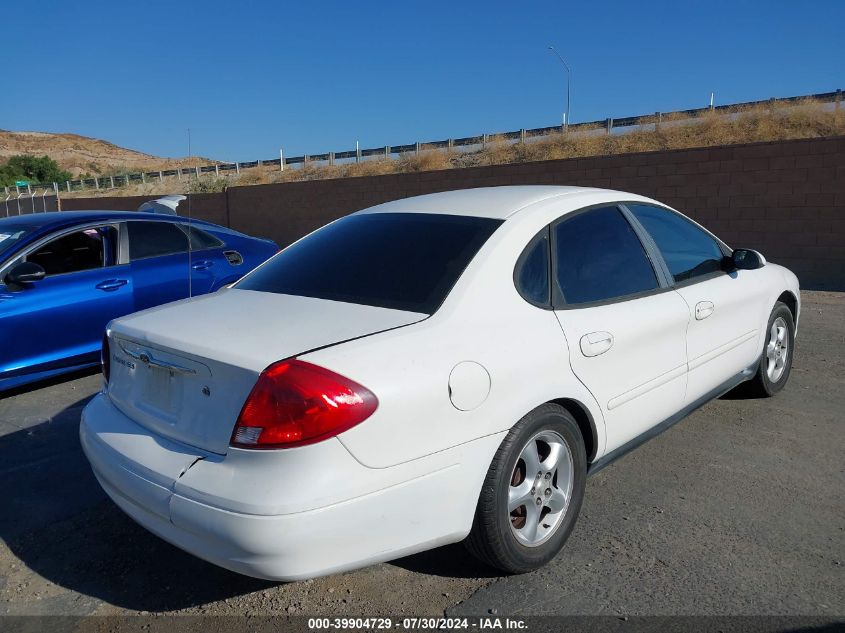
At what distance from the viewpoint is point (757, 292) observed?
4605mm

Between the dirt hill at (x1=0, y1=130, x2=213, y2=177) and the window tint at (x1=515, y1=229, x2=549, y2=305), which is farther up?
the dirt hill at (x1=0, y1=130, x2=213, y2=177)

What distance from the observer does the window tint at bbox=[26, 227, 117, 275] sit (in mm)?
5852

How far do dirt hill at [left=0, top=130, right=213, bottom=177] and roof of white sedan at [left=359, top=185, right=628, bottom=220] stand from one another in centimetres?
9251

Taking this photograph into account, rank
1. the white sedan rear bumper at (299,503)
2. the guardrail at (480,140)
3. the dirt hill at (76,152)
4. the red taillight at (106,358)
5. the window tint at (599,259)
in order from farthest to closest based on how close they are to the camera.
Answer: the dirt hill at (76,152) < the guardrail at (480,140) < the window tint at (599,259) < the red taillight at (106,358) < the white sedan rear bumper at (299,503)

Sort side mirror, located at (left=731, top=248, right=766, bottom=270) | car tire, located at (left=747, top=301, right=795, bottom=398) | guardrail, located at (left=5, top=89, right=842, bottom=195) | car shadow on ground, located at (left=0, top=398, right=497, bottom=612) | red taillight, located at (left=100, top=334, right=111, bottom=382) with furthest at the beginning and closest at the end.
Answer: guardrail, located at (left=5, top=89, right=842, bottom=195)
car tire, located at (left=747, top=301, right=795, bottom=398)
side mirror, located at (left=731, top=248, right=766, bottom=270)
red taillight, located at (left=100, top=334, right=111, bottom=382)
car shadow on ground, located at (left=0, top=398, right=497, bottom=612)

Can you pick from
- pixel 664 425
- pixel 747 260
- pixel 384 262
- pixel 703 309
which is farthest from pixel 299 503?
pixel 747 260

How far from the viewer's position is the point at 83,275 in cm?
589

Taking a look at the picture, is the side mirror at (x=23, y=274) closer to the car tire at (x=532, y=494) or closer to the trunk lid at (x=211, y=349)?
the trunk lid at (x=211, y=349)

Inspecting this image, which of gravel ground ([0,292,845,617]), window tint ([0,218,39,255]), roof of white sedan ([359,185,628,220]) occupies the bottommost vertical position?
gravel ground ([0,292,845,617])

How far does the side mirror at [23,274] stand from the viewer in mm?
5395

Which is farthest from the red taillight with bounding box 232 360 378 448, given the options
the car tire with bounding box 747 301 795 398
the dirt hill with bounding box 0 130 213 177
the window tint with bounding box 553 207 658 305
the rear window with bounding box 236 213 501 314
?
the dirt hill with bounding box 0 130 213 177

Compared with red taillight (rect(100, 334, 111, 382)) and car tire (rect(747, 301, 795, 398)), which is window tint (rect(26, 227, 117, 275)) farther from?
car tire (rect(747, 301, 795, 398))

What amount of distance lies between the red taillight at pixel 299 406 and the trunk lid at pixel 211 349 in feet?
0.19

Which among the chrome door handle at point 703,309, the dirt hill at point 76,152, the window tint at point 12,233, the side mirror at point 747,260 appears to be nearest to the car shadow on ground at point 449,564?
the chrome door handle at point 703,309
